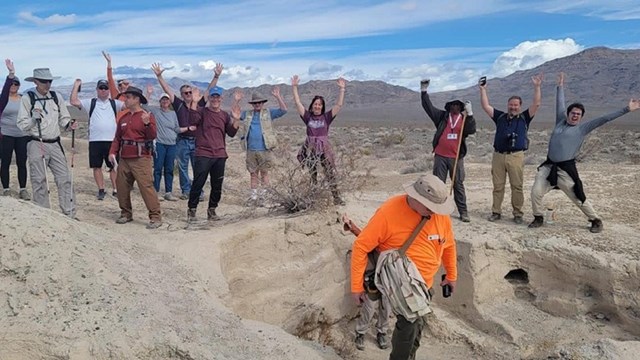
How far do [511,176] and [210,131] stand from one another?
13.6 feet

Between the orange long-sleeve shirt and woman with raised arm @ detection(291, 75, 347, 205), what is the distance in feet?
8.98

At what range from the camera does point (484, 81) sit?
26.2ft

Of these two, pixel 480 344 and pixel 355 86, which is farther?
pixel 355 86

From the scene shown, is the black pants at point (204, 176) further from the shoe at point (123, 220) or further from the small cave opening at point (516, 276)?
the small cave opening at point (516, 276)

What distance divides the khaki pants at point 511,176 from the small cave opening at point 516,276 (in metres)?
0.95

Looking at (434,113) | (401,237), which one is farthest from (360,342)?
(434,113)

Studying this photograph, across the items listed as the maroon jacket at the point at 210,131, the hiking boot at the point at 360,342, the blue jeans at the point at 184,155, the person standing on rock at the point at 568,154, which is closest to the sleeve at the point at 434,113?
→ the person standing on rock at the point at 568,154

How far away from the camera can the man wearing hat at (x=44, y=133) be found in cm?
653

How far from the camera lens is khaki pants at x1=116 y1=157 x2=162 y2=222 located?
6891 millimetres

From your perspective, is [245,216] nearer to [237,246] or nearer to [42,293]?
[237,246]

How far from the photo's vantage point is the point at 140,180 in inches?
272

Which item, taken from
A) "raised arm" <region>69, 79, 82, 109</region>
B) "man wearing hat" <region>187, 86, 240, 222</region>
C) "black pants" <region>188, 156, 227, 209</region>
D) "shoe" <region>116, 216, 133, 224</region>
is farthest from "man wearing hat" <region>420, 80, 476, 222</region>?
"raised arm" <region>69, 79, 82, 109</region>

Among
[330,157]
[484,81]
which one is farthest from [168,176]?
[484,81]

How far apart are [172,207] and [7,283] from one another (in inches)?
178
